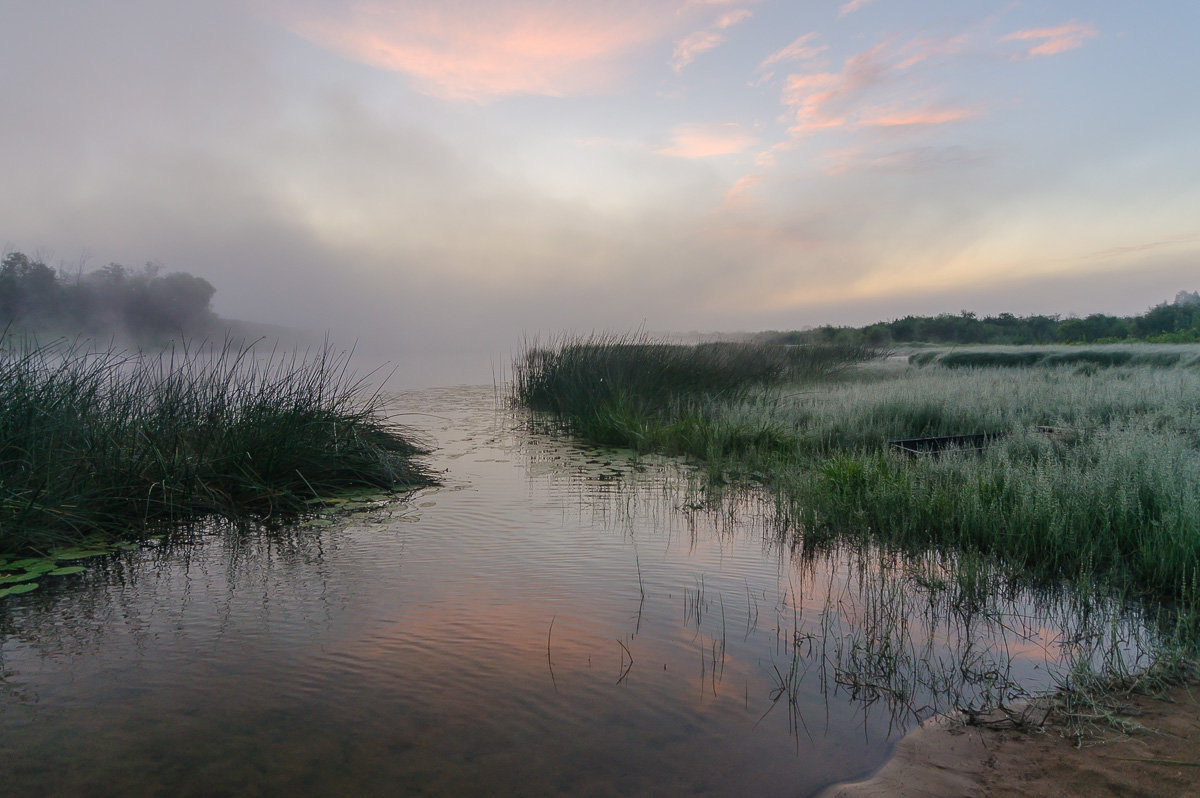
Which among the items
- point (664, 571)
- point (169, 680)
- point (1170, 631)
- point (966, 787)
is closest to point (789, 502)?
point (664, 571)

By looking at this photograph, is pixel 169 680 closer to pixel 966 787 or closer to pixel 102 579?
pixel 102 579

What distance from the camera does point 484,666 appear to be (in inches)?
111

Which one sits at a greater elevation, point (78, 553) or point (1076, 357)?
point (1076, 357)

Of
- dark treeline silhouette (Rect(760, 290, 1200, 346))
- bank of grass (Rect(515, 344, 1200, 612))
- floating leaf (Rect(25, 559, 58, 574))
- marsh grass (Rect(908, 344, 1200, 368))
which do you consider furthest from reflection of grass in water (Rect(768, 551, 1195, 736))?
dark treeline silhouette (Rect(760, 290, 1200, 346))

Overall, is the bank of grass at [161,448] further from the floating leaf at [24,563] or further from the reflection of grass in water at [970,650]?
the reflection of grass in water at [970,650]

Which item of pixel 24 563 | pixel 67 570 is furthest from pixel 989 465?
pixel 24 563

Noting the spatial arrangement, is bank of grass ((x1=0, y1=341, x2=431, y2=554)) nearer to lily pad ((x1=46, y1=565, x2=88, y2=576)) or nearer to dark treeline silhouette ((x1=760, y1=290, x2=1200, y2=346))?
lily pad ((x1=46, y1=565, x2=88, y2=576))

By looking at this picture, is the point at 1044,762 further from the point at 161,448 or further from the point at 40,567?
the point at 161,448

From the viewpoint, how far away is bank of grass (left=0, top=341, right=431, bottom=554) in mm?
4500

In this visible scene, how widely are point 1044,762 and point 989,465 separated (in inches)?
155

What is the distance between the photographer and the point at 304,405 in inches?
250

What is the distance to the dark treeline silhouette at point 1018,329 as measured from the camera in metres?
27.9

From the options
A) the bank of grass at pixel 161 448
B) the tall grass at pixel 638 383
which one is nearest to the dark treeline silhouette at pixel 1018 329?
the tall grass at pixel 638 383

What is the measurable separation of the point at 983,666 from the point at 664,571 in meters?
1.74
